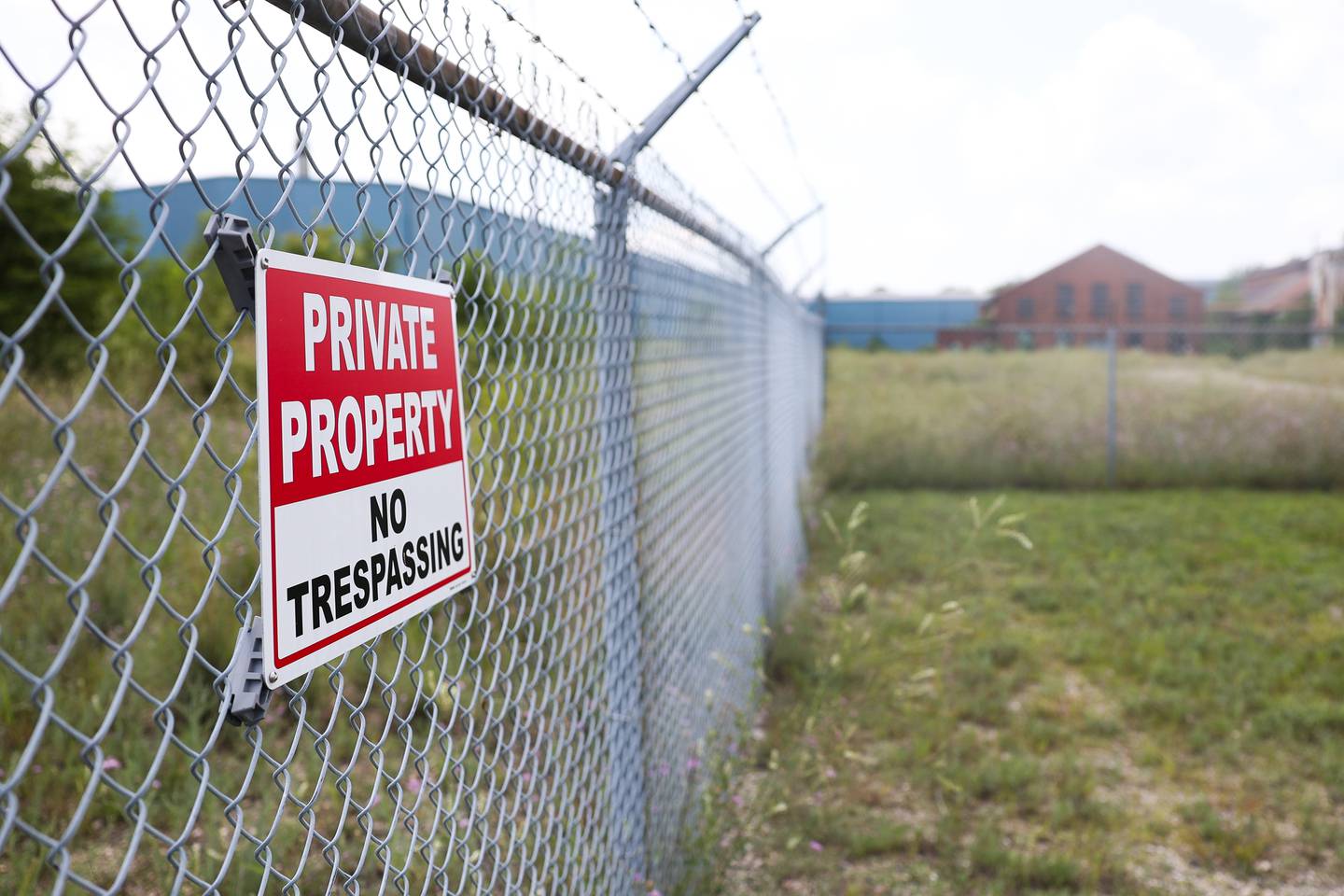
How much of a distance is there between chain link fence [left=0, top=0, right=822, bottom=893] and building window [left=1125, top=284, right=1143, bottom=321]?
1461 inches

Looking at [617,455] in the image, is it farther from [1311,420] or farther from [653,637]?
[1311,420]

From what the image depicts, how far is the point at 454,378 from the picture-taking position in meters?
1.32

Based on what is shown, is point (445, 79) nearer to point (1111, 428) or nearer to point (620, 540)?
point (620, 540)

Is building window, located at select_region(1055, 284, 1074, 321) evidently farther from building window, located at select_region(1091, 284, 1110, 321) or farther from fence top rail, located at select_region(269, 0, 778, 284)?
fence top rail, located at select_region(269, 0, 778, 284)

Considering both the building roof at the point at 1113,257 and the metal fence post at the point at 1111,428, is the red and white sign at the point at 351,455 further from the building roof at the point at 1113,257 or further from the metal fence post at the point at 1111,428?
the building roof at the point at 1113,257

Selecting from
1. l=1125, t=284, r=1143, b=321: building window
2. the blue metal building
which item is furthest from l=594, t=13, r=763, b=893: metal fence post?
l=1125, t=284, r=1143, b=321: building window

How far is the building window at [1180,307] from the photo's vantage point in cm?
3862

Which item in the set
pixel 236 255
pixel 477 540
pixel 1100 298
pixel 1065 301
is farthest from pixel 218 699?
pixel 1100 298

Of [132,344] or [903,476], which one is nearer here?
[132,344]

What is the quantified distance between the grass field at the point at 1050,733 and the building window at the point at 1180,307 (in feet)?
115

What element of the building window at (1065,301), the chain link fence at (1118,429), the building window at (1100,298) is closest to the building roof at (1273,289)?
the building window at (1100,298)

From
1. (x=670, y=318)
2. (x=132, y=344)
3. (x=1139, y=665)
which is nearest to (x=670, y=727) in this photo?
(x=670, y=318)

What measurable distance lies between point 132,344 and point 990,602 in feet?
24.0

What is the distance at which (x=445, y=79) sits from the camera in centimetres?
132
